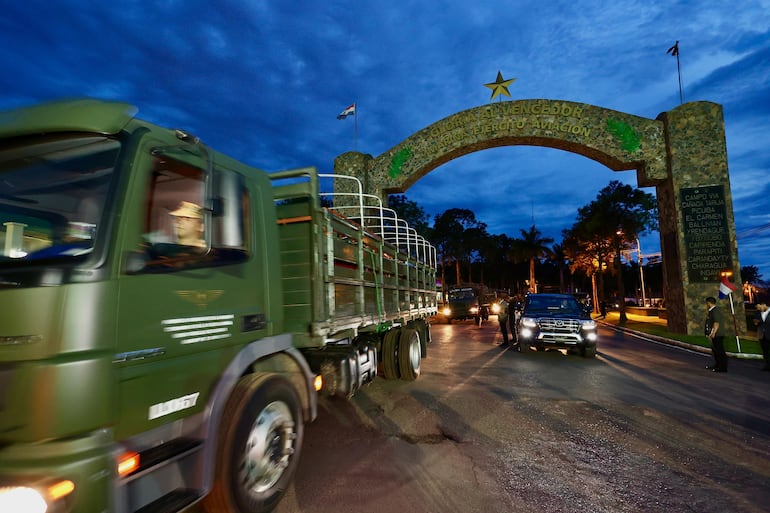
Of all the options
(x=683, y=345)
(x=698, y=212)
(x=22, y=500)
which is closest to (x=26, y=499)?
(x=22, y=500)

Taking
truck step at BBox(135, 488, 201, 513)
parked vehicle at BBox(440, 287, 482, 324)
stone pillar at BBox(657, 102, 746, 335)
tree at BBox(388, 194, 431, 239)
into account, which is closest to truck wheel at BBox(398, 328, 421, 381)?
truck step at BBox(135, 488, 201, 513)

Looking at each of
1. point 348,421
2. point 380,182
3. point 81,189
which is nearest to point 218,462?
point 81,189

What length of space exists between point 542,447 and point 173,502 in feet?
11.9

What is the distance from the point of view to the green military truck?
197 centimetres

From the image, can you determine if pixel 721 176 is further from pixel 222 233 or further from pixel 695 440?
pixel 222 233

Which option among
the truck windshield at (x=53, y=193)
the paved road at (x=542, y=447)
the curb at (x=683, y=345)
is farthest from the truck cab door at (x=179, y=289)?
the curb at (x=683, y=345)

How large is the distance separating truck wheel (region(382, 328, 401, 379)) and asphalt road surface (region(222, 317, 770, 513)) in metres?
0.25

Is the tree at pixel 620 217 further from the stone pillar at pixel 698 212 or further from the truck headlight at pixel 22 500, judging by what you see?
the truck headlight at pixel 22 500

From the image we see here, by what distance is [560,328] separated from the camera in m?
10.9

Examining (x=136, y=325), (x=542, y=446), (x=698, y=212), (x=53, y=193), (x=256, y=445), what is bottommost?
(x=542, y=446)

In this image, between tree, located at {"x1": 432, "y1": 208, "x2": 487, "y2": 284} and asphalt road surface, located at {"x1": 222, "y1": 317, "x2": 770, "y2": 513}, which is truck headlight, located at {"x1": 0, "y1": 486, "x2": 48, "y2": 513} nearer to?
asphalt road surface, located at {"x1": 222, "y1": 317, "x2": 770, "y2": 513}

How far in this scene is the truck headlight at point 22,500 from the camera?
1.88 metres

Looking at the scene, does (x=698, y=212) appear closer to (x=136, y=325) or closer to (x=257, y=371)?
(x=257, y=371)

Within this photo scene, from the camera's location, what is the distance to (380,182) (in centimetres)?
1800
